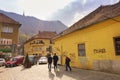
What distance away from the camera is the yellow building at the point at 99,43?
578 inches

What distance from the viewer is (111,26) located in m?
15.1

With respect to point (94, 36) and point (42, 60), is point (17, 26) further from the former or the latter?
point (94, 36)

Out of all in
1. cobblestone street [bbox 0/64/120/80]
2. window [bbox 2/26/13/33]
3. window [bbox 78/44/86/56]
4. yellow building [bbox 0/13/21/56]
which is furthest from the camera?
window [bbox 2/26/13/33]

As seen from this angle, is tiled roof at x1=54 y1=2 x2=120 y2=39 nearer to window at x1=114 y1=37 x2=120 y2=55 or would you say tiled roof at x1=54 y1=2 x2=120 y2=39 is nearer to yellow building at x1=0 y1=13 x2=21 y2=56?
window at x1=114 y1=37 x2=120 y2=55

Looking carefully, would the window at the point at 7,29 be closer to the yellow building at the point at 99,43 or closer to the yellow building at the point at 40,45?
the yellow building at the point at 40,45

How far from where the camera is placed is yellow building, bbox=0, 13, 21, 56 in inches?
1726

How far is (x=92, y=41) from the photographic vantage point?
58.6ft

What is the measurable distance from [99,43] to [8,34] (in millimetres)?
32918

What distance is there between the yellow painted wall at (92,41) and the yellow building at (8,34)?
2330 centimetres

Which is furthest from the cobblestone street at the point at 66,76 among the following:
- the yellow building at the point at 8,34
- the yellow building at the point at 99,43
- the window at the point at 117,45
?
the yellow building at the point at 8,34

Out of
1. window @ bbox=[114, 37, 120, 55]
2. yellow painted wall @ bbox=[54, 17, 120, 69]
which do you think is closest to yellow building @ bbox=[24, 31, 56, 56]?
yellow painted wall @ bbox=[54, 17, 120, 69]

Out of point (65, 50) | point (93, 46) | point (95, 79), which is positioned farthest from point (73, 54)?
point (95, 79)

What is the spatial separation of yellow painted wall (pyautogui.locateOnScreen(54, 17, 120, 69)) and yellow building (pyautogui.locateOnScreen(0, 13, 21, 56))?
23.3 metres

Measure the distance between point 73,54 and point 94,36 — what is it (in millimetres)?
5599
